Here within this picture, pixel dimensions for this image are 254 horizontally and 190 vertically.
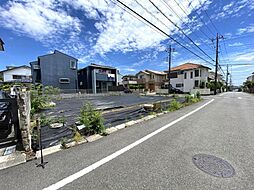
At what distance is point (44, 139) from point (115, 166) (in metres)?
2.48

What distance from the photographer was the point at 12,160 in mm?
3150

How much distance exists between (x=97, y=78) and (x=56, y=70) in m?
8.22

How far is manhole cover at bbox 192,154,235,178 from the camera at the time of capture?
9.35ft

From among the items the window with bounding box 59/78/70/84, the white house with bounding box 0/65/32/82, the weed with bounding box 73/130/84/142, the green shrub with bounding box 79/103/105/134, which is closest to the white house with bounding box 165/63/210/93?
the window with bounding box 59/78/70/84

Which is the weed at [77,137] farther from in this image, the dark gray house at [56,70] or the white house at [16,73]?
the white house at [16,73]

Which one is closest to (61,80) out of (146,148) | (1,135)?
(1,135)

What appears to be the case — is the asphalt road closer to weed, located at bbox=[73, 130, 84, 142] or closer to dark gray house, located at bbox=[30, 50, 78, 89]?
weed, located at bbox=[73, 130, 84, 142]

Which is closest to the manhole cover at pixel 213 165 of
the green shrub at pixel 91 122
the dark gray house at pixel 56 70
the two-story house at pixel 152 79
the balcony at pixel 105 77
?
the green shrub at pixel 91 122

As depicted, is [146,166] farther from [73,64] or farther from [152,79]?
[152,79]

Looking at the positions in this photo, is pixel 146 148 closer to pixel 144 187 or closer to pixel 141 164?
pixel 141 164

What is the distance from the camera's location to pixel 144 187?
7.98 feet

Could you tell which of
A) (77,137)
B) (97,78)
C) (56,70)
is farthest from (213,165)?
(97,78)

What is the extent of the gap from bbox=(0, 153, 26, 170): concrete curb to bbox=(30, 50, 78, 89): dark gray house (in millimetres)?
24849

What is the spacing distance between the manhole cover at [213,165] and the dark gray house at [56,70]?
1063 inches
